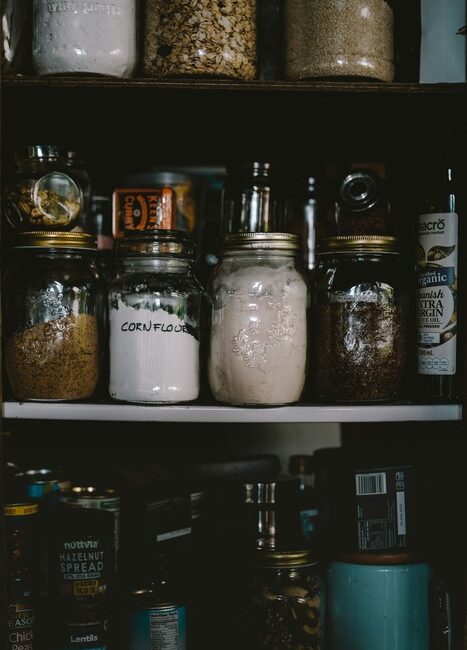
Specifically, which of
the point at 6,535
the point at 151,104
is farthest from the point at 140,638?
the point at 151,104

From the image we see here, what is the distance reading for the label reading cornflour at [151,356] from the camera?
1.02m

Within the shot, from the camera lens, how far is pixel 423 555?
1.08m

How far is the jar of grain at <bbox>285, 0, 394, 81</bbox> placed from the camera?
101 centimetres

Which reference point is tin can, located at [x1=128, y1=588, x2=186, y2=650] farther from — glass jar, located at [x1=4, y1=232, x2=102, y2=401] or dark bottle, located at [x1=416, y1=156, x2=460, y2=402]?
dark bottle, located at [x1=416, y1=156, x2=460, y2=402]

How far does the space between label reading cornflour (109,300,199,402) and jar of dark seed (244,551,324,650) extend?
0.30 metres

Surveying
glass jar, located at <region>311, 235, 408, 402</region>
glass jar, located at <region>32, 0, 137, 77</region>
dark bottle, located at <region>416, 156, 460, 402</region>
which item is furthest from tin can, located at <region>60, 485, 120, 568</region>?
glass jar, located at <region>32, 0, 137, 77</region>

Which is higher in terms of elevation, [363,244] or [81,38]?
[81,38]

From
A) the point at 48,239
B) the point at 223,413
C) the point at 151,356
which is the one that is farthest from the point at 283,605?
the point at 48,239

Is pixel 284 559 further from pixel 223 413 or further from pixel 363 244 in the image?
pixel 363 244

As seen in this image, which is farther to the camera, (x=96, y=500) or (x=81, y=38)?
(x=96, y=500)

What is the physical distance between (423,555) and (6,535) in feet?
2.18

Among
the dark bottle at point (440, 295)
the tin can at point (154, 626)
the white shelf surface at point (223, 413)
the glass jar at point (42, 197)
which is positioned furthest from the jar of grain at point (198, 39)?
the tin can at point (154, 626)

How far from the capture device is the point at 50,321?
40.3 inches

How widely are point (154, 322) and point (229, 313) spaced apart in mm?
116
